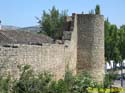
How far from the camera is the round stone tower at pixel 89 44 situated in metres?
26.4

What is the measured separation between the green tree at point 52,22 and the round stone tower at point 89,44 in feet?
53.5

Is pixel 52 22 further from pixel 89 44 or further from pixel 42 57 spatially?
pixel 42 57

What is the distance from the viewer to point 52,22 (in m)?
44.8

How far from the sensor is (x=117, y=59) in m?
54.2

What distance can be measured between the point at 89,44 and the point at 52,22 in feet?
Answer: 61.0

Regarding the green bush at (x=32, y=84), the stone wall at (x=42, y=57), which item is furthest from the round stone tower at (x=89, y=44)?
the green bush at (x=32, y=84)

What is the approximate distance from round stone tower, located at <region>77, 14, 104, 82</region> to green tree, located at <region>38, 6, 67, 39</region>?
53.5 ft

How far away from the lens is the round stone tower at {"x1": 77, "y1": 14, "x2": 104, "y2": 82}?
26359 mm

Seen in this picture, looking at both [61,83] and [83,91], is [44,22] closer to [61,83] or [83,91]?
[83,91]

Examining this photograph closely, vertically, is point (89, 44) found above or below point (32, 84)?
above

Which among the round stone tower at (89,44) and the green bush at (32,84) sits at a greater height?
the round stone tower at (89,44)

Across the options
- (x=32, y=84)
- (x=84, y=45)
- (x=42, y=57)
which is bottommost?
(x=32, y=84)

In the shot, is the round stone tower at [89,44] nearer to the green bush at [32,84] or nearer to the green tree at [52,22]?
the green bush at [32,84]

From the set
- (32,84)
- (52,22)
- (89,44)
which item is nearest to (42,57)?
(32,84)
